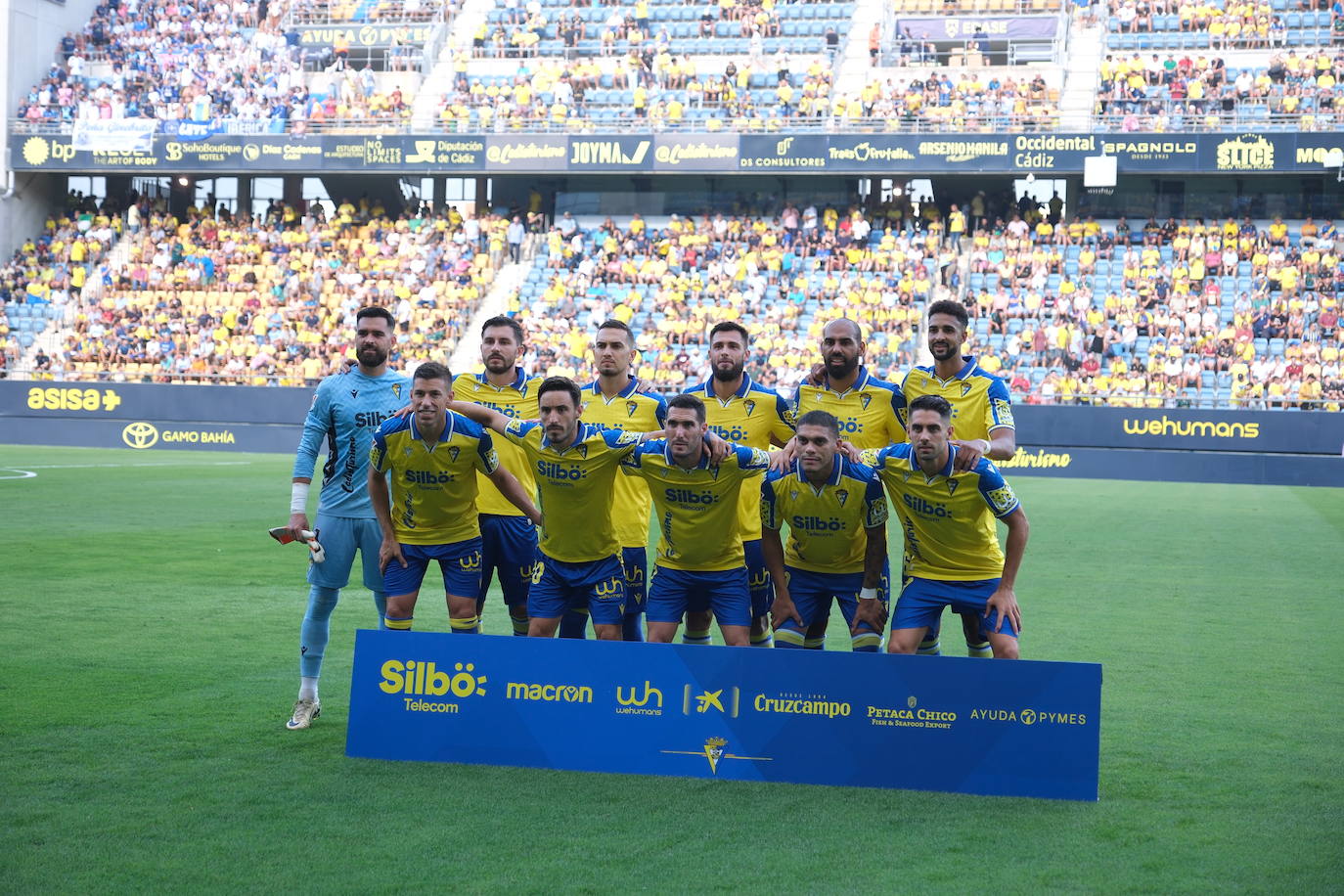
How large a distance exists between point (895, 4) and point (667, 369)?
15014 mm

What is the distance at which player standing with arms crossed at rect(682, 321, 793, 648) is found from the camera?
7781 mm

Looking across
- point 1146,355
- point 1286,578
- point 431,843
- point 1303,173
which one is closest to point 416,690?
point 431,843

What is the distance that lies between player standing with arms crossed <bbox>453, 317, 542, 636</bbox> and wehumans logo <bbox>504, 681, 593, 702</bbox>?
4.39ft

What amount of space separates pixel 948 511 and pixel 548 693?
2225 mm

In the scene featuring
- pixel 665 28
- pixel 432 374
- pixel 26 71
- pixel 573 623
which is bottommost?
pixel 573 623

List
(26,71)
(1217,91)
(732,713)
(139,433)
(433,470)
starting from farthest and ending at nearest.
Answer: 1. (26,71)
2. (1217,91)
3. (139,433)
4. (433,470)
5. (732,713)

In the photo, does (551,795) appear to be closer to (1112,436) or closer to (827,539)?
(827,539)

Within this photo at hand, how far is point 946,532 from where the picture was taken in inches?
287

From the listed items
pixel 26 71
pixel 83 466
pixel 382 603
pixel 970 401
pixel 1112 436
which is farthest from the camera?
pixel 26 71

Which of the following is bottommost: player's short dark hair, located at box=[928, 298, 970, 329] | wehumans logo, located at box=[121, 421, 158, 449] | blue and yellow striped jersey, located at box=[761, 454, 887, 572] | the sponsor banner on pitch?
wehumans logo, located at box=[121, 421, 158, 449]

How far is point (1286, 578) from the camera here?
14.0m

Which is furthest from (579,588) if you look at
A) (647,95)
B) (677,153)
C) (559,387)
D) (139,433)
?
(647,95)

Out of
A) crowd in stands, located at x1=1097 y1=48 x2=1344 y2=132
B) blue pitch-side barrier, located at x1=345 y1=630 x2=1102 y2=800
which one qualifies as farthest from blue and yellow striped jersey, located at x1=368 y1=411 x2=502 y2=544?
crowd in stands, located at x1=1097 y1=48 x2=1344 y2=132

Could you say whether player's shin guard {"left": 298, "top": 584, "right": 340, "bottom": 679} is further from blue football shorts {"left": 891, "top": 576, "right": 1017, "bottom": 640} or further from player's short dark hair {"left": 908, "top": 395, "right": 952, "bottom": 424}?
player's short dark hair {"left": 908, "top": 395, "right": 952, "bottom": 424}
